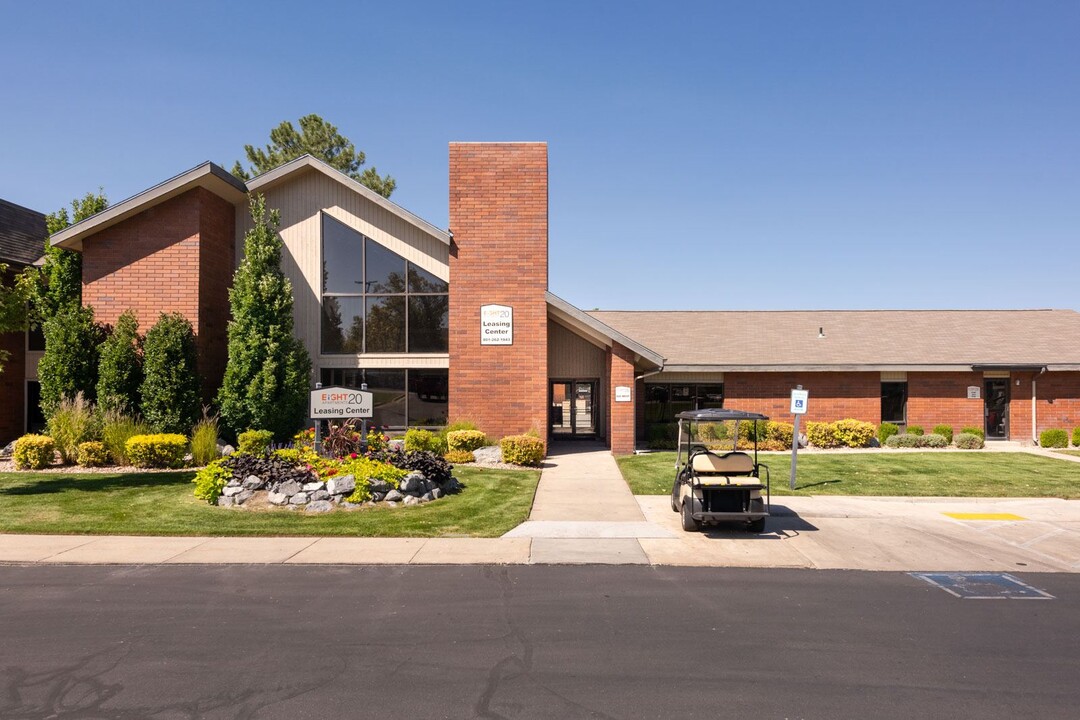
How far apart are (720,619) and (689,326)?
21.8 meters

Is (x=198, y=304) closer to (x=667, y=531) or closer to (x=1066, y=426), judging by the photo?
(x=667, y=531)

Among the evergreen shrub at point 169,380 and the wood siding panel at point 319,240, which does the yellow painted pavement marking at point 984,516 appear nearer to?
the wood siding panel at point 319,240

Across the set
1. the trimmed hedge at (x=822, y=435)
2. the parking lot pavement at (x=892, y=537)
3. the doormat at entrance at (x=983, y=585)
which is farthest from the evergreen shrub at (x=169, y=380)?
the trimmed hedge at (x=822, y=435)

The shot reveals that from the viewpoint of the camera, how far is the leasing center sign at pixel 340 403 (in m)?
13.9

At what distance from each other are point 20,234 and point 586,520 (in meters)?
23.5

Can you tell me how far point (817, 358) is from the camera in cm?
2303

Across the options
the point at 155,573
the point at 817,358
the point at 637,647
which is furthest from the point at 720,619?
the point at 817,358

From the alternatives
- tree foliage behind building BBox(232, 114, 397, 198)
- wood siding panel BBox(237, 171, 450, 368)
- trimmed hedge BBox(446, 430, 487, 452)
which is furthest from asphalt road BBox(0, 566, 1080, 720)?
tree foliage behind building BBox(232, 114, 397, 198)

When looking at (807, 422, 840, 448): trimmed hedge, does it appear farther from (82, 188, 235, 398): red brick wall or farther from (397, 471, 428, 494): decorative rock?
(82, 188, 235, 398): red brick wall

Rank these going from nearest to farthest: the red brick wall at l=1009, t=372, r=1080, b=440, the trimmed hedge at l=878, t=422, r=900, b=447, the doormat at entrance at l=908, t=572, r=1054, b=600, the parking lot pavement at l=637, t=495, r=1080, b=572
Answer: the doormat at entrance at l=908, t=572, r=1054, b=600 < the parking lot pavement at l=637, t=495, r=1080, b=572 < the trimmed hedge at l=878, t=422, r=900, b=447 < the red brick wall at l=1009, t=372, r=1080, b=440

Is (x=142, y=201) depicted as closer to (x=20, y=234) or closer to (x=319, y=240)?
(x=319, y=240)

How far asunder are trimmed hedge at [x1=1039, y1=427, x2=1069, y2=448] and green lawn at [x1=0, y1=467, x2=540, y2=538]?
Answer: 1945 cm

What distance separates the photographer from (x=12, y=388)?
789 inches

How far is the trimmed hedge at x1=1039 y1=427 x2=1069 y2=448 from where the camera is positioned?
72.1ft
